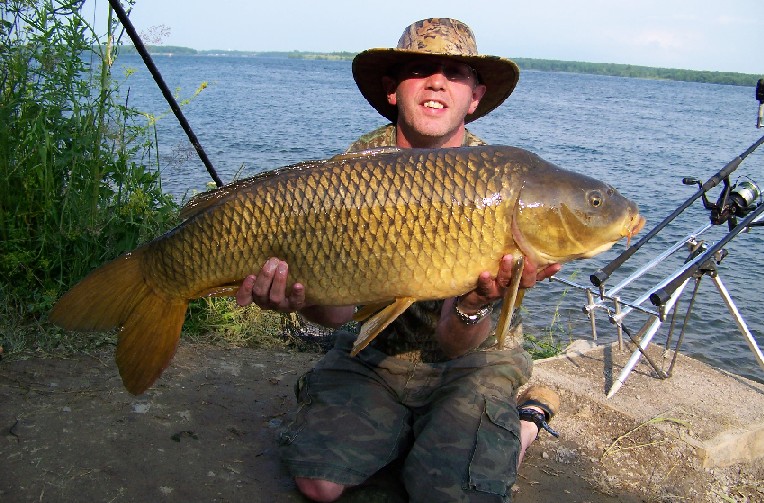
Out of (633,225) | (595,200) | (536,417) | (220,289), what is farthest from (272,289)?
(536,417)

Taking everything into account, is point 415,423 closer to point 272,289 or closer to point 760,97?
point 272,289

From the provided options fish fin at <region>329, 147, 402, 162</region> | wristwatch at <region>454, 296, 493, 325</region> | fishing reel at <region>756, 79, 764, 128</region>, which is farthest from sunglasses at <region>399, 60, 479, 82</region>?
fishing reel at <region>756, 79, 764, 128</region>

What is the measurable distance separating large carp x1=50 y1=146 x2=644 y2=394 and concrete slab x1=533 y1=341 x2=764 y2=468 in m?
1.46

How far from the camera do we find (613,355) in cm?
399

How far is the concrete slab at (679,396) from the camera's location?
3.04 metres

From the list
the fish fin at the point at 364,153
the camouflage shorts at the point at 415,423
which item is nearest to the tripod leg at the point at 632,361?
the camouflage shorts at the point at 415,423

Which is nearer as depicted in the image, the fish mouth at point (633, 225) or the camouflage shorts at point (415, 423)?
the fish mouth at point (633, 225)

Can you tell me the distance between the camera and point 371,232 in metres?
2.03

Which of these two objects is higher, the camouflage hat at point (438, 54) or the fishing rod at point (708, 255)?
the camouflage hat at point (438, 54)

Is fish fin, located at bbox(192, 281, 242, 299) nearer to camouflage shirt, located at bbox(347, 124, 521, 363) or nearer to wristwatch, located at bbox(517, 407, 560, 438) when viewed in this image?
camouflage shirt, located at bbox(347, 124, 521, 363)

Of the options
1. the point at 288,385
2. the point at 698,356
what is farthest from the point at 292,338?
the point at 698,356

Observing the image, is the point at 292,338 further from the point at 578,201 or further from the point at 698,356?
the point at 698,356

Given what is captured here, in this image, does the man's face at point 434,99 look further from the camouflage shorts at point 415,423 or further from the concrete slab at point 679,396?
the concrete slab at point 679,396

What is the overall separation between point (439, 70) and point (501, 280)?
1.23 metres
